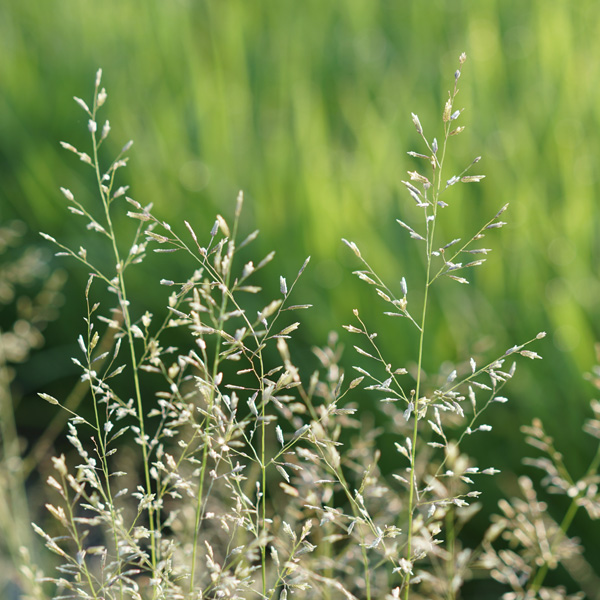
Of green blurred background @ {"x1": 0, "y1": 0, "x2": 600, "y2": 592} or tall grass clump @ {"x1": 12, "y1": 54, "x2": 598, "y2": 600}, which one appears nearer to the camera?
tall grass clump @ {"x1": 12, "y1": 54, "x2": 598, "y2": 600}

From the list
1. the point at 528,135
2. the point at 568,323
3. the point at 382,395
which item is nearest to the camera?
the point at 568,323

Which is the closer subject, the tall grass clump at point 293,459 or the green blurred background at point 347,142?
the tall grass clump at point 293,459

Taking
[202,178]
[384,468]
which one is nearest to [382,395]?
[384,468]

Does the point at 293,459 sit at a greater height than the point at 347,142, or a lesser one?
lesser

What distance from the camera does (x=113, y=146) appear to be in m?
→ 2.22

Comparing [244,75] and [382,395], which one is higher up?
[244,75]

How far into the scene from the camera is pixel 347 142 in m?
2.33

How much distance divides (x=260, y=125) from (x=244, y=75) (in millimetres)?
223

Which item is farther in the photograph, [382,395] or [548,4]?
[548,4]

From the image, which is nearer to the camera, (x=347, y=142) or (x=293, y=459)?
(x=293, y=459)

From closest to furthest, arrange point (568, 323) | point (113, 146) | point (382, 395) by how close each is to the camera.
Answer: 1. point (568, 323)
2. point (382, 395)
3. point (113, 146)

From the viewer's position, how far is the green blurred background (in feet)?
5.23

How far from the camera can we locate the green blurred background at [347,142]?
159 centimetres

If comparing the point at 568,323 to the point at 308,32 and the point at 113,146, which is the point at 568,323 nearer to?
the point at 113,146
